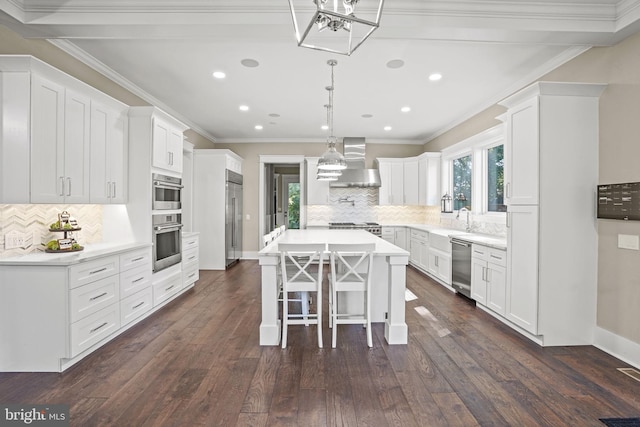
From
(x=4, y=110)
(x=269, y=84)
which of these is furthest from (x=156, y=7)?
(x=269, y=84)

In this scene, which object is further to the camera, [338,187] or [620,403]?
[338,187]

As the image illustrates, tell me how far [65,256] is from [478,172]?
563 cm

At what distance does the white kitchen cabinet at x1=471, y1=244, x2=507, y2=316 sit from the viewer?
364cm

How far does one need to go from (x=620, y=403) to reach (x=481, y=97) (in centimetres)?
395

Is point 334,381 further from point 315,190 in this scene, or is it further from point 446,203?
point 315,190

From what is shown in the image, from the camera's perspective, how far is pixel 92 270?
290cm

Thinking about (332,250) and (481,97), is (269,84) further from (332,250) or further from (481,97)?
(481,97)

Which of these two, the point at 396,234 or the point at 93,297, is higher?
the point at 396,234

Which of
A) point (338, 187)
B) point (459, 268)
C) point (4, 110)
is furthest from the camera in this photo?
point (338, 187)

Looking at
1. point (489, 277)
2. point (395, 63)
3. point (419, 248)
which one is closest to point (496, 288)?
point (489, 277)

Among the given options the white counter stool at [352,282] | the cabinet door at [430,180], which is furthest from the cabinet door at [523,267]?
the cabinet door at [430,180]

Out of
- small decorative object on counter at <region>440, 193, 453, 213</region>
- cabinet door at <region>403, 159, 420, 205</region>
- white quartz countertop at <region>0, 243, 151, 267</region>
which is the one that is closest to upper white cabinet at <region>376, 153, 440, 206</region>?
cabinet door at <region>403, 159, 420, 205</region>

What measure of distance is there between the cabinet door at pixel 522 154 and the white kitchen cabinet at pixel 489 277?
0.69m

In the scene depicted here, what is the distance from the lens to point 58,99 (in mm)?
2842
